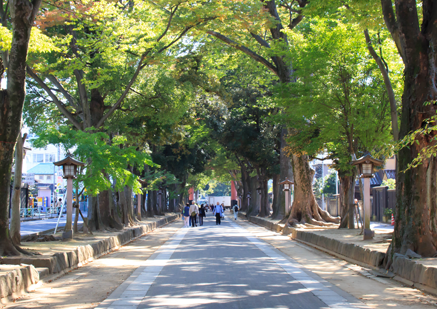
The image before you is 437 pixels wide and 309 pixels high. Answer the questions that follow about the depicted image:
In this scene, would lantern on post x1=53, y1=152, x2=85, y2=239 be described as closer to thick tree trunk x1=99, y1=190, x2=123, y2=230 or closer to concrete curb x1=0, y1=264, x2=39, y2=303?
thick tree trunk x1=99, y1=190, x2=123, y2=230

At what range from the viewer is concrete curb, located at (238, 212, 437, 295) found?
30.7 feet

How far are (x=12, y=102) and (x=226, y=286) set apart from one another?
6819mm

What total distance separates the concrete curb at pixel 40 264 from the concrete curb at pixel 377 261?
25.3 ft

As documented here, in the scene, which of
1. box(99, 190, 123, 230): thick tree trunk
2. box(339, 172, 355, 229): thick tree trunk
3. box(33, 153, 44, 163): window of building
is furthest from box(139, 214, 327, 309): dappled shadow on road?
box(33, 153, 44, 163): window of building

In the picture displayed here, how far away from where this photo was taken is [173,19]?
66.9ft

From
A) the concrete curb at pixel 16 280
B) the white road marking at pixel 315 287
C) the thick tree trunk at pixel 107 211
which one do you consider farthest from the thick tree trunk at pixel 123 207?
the concrete curb at pixel 16 280

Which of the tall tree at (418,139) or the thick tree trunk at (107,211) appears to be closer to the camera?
the tall tree at (418,139)

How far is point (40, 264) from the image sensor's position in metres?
11.1

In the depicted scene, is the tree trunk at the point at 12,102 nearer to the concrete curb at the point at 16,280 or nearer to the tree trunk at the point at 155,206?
the concrete curb at the point at 16,280

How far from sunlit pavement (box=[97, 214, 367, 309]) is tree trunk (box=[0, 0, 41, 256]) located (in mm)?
3363

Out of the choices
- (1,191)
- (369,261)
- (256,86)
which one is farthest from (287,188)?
(1,191)

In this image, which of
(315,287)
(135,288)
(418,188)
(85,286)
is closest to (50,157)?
(85,286)

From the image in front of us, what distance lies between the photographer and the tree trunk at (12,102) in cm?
1136

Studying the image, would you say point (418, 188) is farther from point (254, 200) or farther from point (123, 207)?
point (254, 200)
